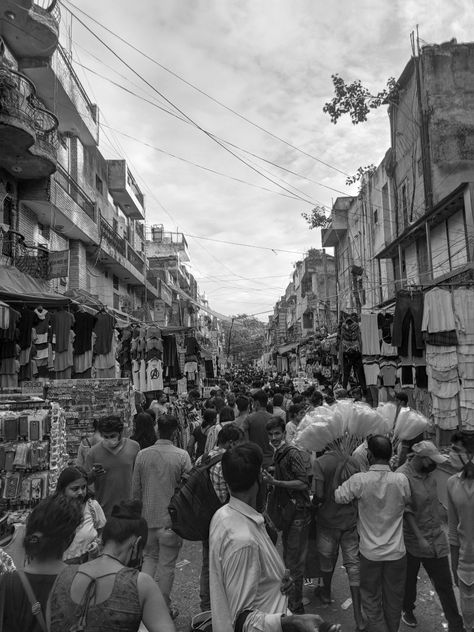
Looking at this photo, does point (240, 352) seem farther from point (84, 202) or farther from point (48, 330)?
point (48, 330)

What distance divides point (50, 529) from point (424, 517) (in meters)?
3.05

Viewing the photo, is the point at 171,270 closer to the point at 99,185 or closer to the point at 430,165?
the point at 99,185

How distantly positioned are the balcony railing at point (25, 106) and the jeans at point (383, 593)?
13602 millimetres

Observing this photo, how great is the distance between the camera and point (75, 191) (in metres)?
18.4

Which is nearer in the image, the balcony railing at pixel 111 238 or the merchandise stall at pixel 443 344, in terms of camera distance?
the merchandise stall at pixel 443 344

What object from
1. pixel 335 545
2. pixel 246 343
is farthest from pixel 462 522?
pixel 246 343

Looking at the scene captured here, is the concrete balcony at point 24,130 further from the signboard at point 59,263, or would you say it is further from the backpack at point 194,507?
the backpack at point 194,507

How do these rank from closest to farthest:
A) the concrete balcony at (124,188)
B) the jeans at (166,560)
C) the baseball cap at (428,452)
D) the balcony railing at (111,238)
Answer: the baseball cap at (428,452)
the jeans at (166,560)
the balcony railing at (111,238)
the concrete balcony at (124,188)

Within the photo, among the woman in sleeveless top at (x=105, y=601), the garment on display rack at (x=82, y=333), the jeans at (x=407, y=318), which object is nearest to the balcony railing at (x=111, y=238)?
the garment on display rack at (x=82, y=333)

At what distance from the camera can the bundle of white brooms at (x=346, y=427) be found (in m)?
4.63

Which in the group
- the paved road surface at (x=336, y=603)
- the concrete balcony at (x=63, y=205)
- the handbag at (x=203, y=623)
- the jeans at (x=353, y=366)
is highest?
the concrete balcony at (x=63, y=205)

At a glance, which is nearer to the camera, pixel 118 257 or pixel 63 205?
pixel 63 205

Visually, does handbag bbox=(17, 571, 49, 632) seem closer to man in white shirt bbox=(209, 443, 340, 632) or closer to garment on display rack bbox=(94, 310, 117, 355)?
man in white shirt bbox=(209, 443, 340, 632)

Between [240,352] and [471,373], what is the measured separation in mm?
97099
